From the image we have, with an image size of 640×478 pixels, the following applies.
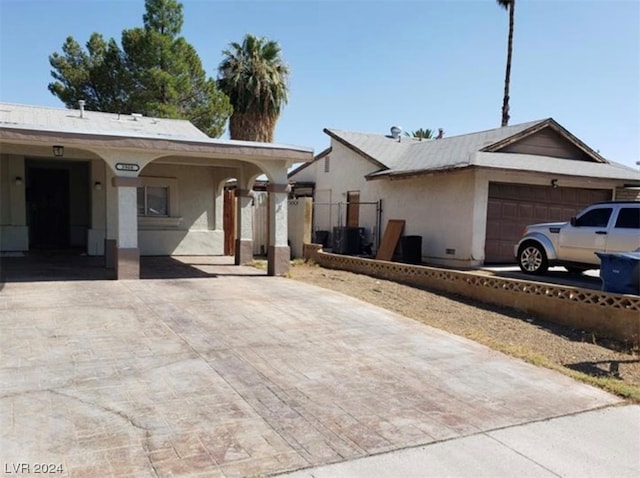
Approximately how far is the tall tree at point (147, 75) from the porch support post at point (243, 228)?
12.5 metres

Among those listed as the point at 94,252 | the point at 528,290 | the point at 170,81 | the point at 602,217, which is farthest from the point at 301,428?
the point at 170,81

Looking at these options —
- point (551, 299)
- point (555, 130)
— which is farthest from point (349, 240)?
point (551, 299)

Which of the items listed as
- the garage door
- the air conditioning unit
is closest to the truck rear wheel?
the garage door

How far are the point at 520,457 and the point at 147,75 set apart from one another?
993 inches

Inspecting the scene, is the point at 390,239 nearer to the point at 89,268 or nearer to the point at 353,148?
the point at 353,148

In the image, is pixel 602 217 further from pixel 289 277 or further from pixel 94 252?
pixel 94 252

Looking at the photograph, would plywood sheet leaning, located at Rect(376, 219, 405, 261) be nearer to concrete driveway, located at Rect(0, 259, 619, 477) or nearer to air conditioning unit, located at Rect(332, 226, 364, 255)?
air conditioning unit, located at Rect(332, 226, 364, 255)

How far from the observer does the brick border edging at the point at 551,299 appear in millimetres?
7859

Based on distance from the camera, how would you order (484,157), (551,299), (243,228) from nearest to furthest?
(551,299) < (243,228) < (484,157)

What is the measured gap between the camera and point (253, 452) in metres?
3.70

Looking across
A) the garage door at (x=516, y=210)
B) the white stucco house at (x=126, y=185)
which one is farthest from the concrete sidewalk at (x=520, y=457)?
the garage door at (x=516, y=210)

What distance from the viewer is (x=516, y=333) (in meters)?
8.13

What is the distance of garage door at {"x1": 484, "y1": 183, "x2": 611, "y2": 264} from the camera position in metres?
A: 14.8

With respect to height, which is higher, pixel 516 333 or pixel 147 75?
pixel 147 75
